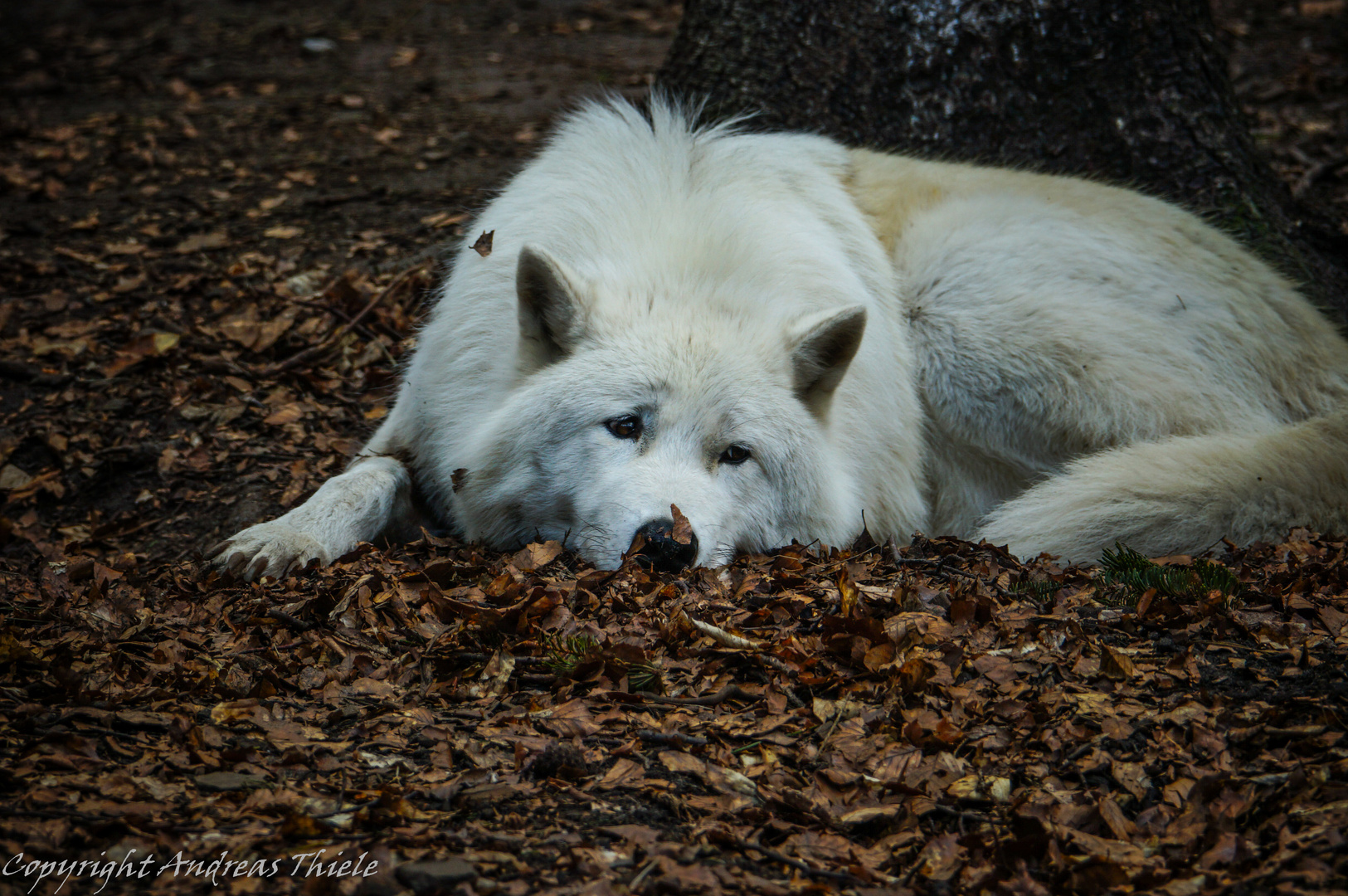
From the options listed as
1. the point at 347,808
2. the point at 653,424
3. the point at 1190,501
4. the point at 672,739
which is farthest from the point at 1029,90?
the point at 347,808

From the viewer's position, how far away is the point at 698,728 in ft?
7.82

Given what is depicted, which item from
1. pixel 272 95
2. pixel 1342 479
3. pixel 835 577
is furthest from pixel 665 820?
pixel 272 95

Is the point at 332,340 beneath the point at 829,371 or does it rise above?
beneath

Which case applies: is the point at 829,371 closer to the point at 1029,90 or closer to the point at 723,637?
the point at 723,637

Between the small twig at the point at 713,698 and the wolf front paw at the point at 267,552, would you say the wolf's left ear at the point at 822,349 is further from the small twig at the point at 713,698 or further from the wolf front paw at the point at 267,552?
the wolf front paw at the point at 267,552

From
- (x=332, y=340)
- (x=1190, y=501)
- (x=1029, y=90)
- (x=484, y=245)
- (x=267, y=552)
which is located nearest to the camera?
(x=267, y=552)

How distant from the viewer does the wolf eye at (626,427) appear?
3426 millimetres

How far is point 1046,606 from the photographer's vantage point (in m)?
2.96

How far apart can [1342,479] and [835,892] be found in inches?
114

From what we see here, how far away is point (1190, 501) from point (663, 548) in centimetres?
196

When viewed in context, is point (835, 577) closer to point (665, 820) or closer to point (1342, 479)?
point (665, 820)

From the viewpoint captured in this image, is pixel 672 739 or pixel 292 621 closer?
pixel 672 739

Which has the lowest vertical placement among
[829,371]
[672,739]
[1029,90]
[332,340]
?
[332,340]

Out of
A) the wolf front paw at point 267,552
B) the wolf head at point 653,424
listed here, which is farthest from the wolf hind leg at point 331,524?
the wolf head at point 653,424
